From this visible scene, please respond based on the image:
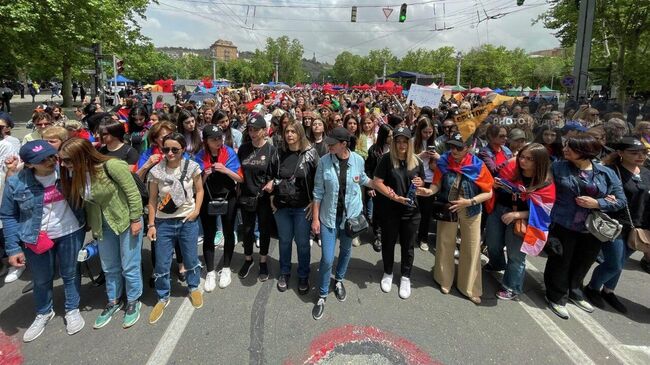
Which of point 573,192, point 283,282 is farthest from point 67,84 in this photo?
point 573,192

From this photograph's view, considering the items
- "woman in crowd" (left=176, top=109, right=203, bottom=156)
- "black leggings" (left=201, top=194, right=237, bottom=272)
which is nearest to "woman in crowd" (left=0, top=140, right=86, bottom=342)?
"black leggings" (left=201, top=194, right=237, bottom=272)

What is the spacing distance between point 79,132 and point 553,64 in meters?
84.4

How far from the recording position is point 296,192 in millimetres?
3643

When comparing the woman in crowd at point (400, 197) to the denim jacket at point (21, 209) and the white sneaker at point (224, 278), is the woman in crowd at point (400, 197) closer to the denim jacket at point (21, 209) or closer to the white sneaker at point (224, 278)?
the white sneaker at point (224, 278)

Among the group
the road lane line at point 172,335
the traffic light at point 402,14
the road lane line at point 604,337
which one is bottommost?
the road lane line at point 172,335

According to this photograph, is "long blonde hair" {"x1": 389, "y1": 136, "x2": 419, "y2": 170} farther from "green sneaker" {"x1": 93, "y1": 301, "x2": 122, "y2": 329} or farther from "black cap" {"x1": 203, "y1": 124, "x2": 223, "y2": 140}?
"green sneaker" {"x1": 93, "y1": 301, "x2": 122, "y2": 329}

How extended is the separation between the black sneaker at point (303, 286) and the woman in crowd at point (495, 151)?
8.67 ft

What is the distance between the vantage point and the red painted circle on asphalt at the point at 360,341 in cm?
290

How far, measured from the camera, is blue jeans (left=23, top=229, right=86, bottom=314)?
3043 millimetres

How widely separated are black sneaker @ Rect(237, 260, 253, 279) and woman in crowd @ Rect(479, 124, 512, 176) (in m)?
3.22

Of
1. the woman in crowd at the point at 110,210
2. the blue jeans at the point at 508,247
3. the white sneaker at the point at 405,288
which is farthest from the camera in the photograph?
the white sneaker at the point at 405,288

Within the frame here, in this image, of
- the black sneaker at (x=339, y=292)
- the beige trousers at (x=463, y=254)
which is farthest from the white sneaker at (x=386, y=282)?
the beige trousers at (x=463, y=254)

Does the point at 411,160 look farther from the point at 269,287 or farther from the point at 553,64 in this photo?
the point at 553,64

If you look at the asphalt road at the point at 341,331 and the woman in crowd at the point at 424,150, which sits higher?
the woman in crowd at the point at 424,150
